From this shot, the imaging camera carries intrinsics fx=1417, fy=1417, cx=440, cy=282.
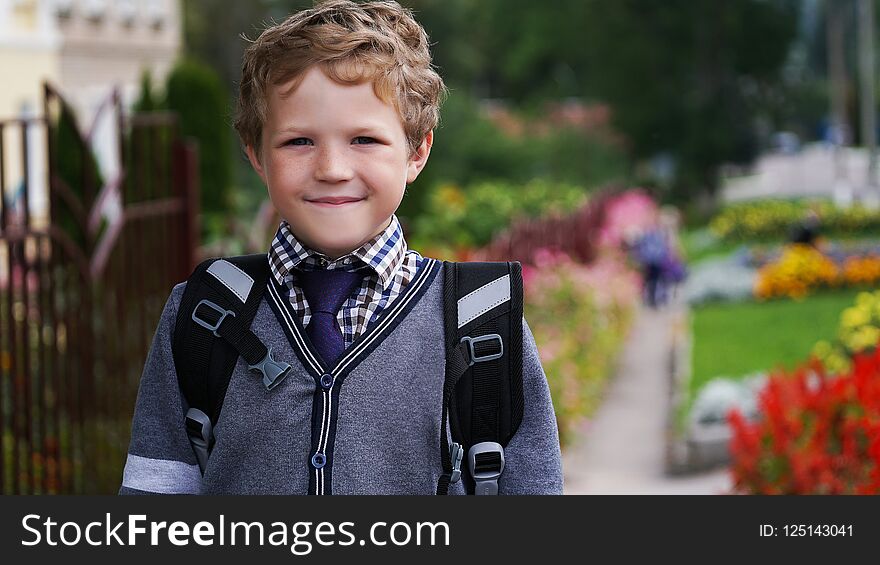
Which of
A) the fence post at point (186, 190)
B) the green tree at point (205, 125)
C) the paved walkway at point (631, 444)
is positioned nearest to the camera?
the fence post at point (186, 190)

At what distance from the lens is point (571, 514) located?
1.99 m

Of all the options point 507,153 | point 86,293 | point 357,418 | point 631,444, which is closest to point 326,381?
point 357,418

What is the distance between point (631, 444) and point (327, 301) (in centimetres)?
768

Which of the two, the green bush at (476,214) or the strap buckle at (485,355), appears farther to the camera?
the green bush at (476,214)

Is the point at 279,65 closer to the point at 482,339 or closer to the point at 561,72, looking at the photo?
the point at 482,339

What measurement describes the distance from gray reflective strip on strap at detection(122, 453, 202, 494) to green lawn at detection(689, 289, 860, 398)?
8767mm

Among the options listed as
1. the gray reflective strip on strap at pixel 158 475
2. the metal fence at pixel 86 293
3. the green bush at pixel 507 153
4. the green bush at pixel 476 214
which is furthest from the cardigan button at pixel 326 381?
the green bush at pixel 507 153

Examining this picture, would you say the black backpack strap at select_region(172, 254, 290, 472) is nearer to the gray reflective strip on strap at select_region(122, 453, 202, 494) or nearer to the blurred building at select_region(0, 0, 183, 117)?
the gray reflective strip on strap at select_region(122, 453, 202, 494)

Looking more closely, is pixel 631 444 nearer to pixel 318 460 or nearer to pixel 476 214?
pixel 476 214

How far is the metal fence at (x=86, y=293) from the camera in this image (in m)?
4.67

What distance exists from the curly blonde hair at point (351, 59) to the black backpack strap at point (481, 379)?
0.26 meters

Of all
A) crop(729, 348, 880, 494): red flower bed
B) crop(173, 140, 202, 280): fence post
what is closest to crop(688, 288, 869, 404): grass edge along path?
crop(729, 348, 880, 494): red flower bed

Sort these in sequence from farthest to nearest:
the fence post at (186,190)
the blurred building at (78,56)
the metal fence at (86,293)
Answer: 1. the blurred building at (78,56)
2. the fence post at (186,190)
3. the metal fence at (86,293)

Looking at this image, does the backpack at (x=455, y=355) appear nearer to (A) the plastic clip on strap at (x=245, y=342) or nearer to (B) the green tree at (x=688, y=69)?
(A) the plastic clip on strap at (x=245, y=342)
